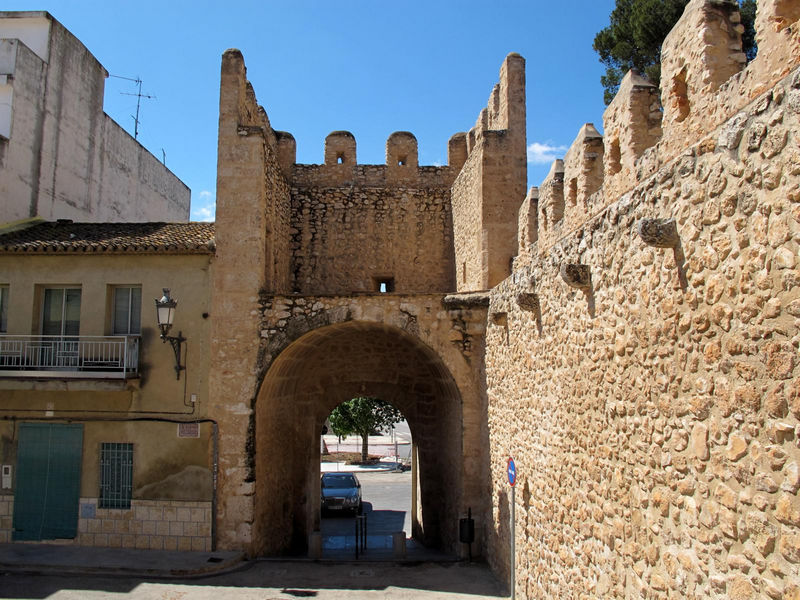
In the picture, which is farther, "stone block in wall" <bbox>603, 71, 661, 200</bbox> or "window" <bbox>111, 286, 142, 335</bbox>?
"window" <bbox>111, 286, 142, 335</bbox>

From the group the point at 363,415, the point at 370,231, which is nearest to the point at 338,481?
the point at 363,415

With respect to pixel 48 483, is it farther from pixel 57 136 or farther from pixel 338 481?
pixel 338 481

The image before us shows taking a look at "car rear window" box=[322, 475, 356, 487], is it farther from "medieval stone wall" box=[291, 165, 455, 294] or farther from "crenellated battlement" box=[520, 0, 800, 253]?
"crenellated battlement" box=[520, 0, 800, 253]

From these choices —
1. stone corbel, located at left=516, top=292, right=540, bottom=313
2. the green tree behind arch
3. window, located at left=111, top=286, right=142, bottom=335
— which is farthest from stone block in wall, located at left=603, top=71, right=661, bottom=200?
the green tree behind arch

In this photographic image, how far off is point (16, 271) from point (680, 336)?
1160 cm

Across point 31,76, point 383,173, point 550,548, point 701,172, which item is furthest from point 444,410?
point 31,76

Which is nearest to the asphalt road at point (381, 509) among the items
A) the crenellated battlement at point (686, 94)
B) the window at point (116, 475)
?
the window at point (116, 475)

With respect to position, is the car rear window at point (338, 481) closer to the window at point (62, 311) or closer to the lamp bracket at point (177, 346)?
the lamp bracket at point (177, 346)

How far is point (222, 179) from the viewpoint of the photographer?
11.3 metres

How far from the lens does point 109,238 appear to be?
11852mm

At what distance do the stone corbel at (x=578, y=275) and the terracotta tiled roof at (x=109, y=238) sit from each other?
736 centimetres

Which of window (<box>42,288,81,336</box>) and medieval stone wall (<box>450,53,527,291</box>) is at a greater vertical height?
medieval stone wall (<box>450,53,527,291</box>)

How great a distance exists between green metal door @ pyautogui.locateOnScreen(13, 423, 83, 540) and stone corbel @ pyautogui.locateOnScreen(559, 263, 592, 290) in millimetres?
9419

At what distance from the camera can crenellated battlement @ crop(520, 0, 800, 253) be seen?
350cm
